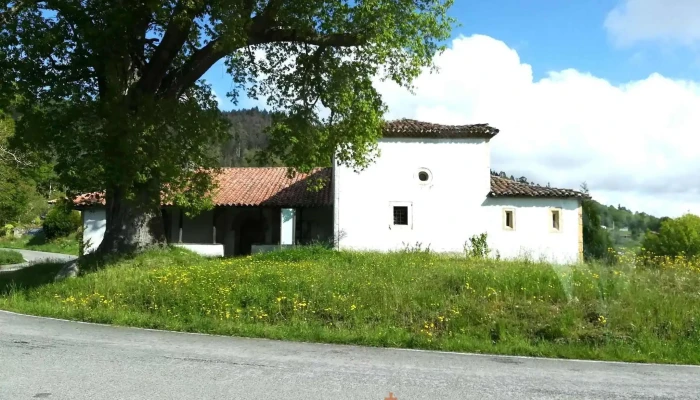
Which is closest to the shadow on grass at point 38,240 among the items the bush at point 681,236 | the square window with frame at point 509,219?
the square window with frame at point 509,219

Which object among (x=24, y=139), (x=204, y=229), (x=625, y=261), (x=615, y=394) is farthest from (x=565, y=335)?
(x=204, y=229)

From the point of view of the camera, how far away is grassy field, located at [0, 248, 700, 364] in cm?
909

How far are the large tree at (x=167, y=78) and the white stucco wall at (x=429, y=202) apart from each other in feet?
19.0

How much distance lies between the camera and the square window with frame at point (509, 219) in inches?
961

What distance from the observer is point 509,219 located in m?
24.6

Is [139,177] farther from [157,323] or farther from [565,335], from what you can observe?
[565,335]

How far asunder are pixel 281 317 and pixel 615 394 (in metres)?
6.32

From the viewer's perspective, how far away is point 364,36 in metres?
15.4

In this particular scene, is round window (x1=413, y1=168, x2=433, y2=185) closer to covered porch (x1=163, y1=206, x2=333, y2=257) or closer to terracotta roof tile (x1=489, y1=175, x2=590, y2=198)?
terracotta roof tile (x1=489, y1=175, x2=590, y2=198)

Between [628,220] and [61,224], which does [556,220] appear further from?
[61,224]

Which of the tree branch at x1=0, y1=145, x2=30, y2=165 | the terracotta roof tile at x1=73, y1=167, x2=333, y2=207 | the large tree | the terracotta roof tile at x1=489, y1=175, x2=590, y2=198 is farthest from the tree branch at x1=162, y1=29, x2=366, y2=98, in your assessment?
the terracotta roof tile at x1=489, y1=175, x2=590, y2=198

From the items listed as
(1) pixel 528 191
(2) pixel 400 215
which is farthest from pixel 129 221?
(1) pixel 528 191

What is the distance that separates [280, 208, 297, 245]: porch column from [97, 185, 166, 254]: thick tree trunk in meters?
9.37

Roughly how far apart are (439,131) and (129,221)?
13.0 meters
